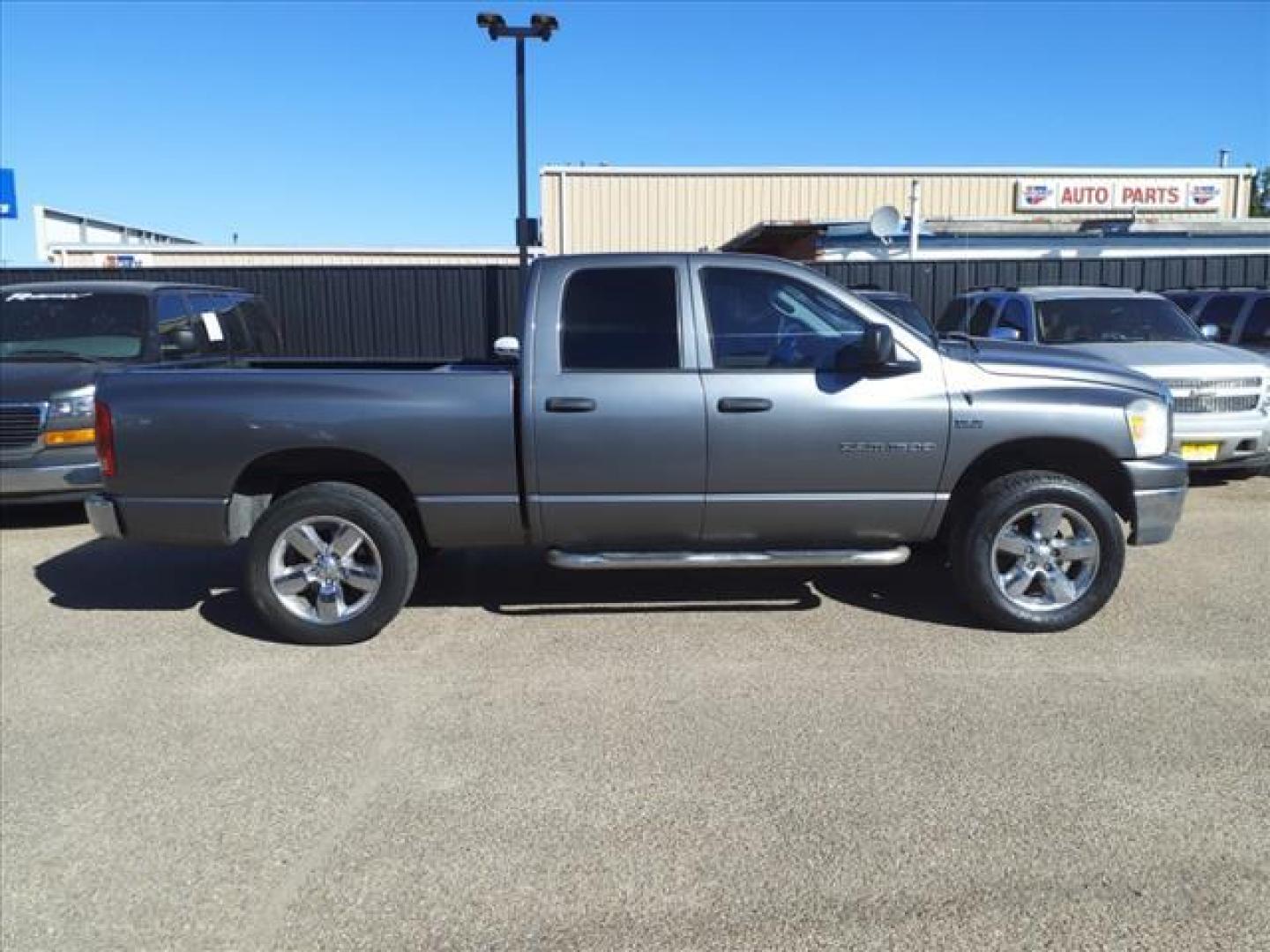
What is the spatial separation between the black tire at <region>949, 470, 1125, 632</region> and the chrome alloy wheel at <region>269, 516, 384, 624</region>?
117 inches

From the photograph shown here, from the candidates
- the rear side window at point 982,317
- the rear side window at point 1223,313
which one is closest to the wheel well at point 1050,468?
the rear side window at point 982,317

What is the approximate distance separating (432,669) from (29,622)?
2.57 metres

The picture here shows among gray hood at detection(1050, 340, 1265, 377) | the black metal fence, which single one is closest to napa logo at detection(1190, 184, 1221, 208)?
the black metal fence

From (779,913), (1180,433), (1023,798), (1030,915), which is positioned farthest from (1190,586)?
(779,913)

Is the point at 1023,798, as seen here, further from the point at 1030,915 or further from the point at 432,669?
the point at 432,669

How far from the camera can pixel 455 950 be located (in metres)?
2.67

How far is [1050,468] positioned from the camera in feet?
17.3

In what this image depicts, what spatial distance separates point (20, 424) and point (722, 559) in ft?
18.3

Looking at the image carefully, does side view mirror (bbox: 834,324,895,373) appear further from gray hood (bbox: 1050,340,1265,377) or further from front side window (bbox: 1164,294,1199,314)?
front side window (bbox: 1164,294,1199,314)

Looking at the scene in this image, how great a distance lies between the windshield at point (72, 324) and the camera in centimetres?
829

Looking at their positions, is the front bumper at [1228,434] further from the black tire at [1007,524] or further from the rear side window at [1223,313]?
the black tire at [1007,524]

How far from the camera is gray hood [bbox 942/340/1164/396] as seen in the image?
198 inches

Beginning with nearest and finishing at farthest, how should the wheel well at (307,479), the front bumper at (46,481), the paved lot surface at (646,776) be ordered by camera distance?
the paved lot surface at (646,776) < the wheel well at (307,479) < the front bumper at (46,481)

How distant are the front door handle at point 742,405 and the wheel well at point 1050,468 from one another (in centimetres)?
114
